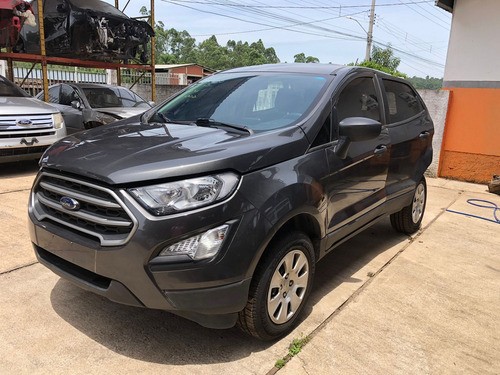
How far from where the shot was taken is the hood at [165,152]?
2209 millimetres

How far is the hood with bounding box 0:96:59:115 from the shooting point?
20.9 feet

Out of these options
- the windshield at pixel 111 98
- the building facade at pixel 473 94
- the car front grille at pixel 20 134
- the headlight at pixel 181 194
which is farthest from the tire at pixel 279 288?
the windshield at pixel 111 98

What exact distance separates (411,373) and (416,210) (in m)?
2.75

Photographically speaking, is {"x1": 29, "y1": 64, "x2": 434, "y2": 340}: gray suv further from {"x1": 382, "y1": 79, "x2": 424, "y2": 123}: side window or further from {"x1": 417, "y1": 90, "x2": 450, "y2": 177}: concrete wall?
{"x1": 417, "y1": 90, "x2": 450, "y2": 177}: concrete wall

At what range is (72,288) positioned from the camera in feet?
10.5

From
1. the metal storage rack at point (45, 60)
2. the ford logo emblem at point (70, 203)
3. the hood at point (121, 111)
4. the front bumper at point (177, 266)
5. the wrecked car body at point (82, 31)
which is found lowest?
the front bumper at point (177, 266)

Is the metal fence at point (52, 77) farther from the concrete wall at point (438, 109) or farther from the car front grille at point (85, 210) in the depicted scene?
the car front grille at point (85, 210)

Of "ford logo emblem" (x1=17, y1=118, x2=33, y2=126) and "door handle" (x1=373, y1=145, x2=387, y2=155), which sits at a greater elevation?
"door handle" (x1=373, y1=145, x2=387, y2=155)

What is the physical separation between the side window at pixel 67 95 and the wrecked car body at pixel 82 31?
3.06 ft

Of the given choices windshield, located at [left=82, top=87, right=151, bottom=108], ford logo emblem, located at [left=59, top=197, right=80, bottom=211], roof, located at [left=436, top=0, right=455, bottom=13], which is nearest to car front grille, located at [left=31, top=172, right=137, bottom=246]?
ford logo emblem, located at [left=59, top=197, right=80, bottom=211]

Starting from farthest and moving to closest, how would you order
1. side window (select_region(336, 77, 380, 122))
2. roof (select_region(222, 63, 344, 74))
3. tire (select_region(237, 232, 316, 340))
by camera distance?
roof (select_region(222, 63, 344, 74)) → side window (select_region(336, 77, 380, 122)) → tire (select_region(237, 232, 316, 340))

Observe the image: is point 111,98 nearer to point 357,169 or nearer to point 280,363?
point 357,169

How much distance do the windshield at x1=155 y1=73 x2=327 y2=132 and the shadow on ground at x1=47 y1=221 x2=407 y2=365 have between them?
1.38 meters

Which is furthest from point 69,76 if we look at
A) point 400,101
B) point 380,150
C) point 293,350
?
point 293,350
